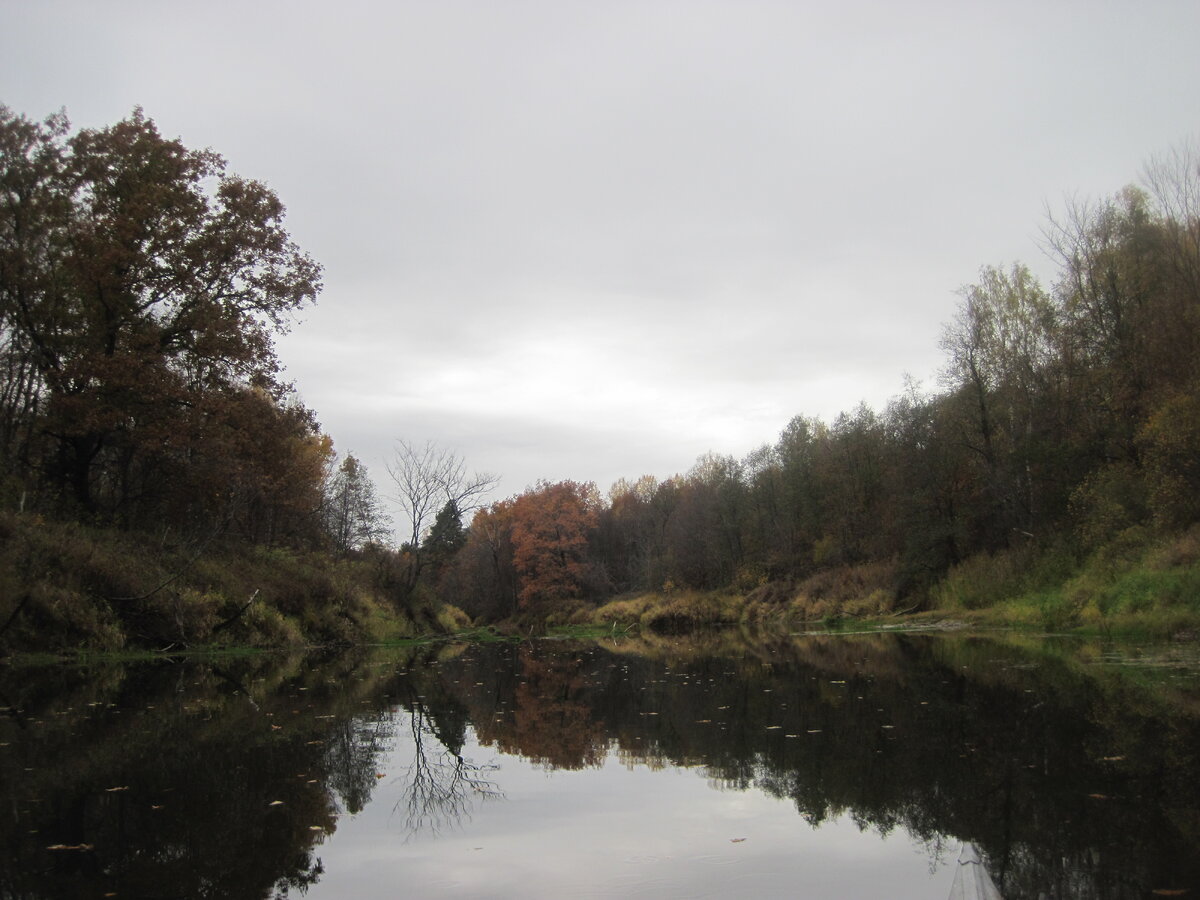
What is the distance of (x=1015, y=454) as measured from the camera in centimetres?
3275

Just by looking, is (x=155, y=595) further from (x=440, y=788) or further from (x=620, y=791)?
(x=620, y=791)

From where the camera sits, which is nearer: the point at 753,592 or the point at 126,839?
the point at 126,839

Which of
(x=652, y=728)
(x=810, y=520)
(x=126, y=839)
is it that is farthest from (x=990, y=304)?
(x=126, y=839)

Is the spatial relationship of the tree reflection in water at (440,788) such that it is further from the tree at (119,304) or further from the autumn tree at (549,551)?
the autumn tree at (549,551)

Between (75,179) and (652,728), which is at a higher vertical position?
(75,179)

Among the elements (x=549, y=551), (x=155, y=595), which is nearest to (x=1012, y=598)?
(x=155, y=595)

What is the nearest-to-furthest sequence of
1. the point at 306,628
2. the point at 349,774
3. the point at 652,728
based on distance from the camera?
the point at 349,774 < the point at 652,728 < the point at 306,628

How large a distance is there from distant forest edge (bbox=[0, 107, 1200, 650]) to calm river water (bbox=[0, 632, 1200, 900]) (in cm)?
826

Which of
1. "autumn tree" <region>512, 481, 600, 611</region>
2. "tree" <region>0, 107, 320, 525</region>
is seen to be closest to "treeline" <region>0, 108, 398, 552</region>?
"tree" <region>0, 107, 320, 525</region>

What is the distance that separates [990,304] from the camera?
3766 cm

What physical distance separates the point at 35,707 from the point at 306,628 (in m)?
15.7

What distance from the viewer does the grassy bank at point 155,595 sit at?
17281mm

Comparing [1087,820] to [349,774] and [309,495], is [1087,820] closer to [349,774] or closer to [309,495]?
[349,774]

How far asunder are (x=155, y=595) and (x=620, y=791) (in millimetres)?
17009
